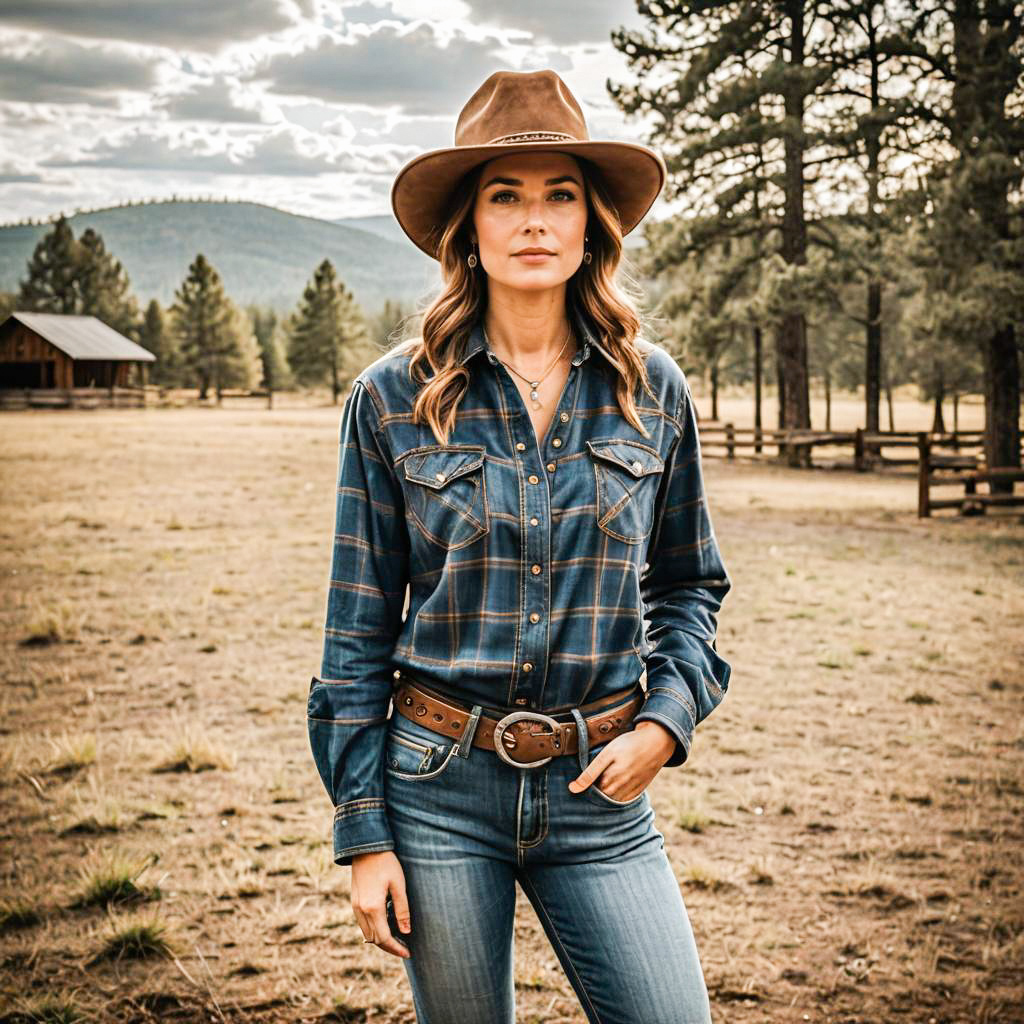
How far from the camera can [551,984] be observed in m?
3.57

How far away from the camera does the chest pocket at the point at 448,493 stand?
1858 millimetres

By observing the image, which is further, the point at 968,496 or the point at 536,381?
the point at 968,496

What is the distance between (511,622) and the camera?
1.84 metres

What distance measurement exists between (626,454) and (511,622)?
1.23 ft

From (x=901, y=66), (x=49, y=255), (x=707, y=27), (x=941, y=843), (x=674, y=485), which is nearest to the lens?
(x=674, y=485)

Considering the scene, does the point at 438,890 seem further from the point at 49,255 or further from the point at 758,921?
the point at 49,255

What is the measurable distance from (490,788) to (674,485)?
697 millimetres

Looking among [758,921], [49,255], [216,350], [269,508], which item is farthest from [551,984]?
[49,255]

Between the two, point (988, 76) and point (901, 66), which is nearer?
point (988, 76)

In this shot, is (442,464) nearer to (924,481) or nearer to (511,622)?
(511,622)

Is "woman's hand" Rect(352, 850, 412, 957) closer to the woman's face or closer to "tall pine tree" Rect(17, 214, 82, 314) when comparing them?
the woman's face

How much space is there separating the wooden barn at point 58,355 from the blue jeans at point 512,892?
58195mm

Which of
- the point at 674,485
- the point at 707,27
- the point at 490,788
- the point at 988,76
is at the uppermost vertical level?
the point at 707,27

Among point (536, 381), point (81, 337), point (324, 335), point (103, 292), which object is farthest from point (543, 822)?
point (103, 292)
